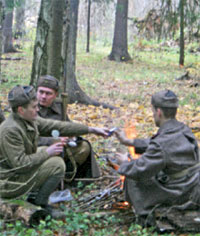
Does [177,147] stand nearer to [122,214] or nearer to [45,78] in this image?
[122,214]

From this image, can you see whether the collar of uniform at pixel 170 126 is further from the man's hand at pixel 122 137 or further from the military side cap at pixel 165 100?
the man's hand at pixel 122 137

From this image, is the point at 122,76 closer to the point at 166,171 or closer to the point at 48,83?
the point at 48,83

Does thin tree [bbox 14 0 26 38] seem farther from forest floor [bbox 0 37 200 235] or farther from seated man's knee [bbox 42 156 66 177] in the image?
seated man's knee [bbox 42 156 66 177]

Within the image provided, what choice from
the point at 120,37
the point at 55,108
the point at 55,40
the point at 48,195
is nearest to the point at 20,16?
the point at 120,37

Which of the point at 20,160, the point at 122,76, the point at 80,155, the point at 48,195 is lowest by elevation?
the point at 48,195

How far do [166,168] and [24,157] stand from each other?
4.89 feet

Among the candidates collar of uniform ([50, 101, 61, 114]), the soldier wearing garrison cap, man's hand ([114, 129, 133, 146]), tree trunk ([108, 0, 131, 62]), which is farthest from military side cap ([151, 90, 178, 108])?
tree trunk ([108, 0, 131, 62])

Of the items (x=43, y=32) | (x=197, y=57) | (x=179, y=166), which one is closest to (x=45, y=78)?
(x=43, y=32)

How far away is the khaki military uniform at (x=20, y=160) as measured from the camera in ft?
13.1

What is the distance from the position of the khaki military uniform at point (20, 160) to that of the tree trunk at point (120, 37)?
17734mm

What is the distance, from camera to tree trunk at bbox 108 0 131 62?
2172cm

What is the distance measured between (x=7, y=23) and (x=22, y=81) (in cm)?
1155

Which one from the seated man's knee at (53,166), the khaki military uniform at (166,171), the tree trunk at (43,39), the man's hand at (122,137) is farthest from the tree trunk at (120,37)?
the khaki military uniform at (166,171)

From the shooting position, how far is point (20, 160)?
→ 4.00m
